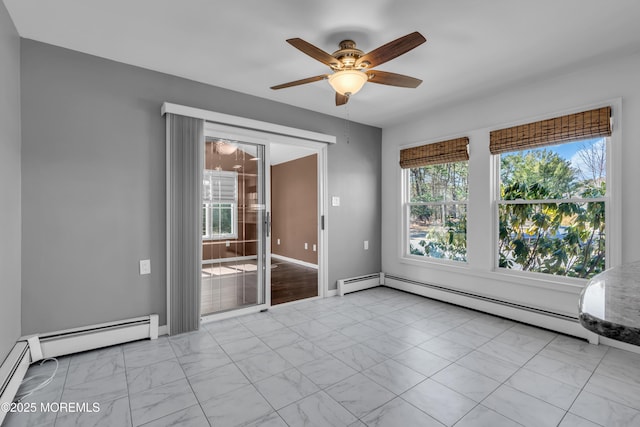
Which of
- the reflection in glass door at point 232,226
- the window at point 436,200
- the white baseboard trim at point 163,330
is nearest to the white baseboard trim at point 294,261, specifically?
the window at point 436,200

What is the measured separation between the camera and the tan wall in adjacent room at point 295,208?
6.34m

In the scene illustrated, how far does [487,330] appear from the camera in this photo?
3125mm

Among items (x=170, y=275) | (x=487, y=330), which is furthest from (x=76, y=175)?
(x=487, y=330)

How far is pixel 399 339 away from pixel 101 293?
8.98 feet

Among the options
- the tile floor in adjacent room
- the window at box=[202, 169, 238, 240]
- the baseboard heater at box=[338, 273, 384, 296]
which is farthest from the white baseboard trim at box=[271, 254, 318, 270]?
the tile floor in adjacent room

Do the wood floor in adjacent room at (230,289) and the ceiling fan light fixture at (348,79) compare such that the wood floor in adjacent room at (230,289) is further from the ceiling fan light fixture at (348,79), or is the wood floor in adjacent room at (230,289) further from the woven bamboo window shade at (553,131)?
the woven bamboo window shade at (553,131)

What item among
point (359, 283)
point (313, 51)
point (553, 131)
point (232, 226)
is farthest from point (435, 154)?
point (232, 226)

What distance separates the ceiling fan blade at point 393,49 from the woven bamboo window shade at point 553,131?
204 centimetres

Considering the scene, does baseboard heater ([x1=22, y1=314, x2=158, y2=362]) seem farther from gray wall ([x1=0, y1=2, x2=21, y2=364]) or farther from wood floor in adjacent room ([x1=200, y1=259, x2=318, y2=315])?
wood floor in adjacent room ([x1=200, y1=259, x2=318, y2=315])

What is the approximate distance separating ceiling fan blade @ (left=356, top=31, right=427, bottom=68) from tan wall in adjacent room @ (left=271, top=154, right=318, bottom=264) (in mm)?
3961

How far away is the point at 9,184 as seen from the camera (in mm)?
2174

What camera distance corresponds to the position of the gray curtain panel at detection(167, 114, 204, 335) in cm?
301

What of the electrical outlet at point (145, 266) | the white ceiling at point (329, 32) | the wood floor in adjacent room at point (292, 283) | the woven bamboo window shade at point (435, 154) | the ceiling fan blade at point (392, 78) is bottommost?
the wood floor in adjacent room at point (292, 283)

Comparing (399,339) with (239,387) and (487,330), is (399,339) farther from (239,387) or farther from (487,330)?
(239,387)
